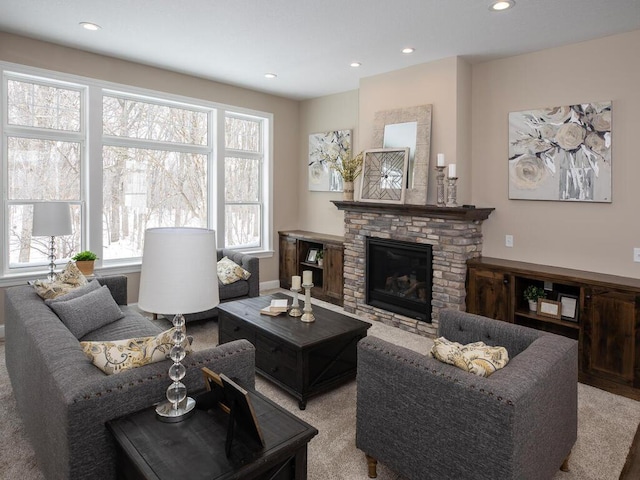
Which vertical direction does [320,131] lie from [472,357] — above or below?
above

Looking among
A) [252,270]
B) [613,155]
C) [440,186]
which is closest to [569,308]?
[613,155]

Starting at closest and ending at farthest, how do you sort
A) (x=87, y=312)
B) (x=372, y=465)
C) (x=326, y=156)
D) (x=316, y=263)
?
(x=372, y=465), (x=87, y=312), (x=316, y=263), (x=326, y=156)

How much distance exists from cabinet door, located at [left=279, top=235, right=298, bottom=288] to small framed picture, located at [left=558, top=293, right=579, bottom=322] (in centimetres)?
360

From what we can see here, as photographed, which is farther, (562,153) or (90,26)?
(562,153)

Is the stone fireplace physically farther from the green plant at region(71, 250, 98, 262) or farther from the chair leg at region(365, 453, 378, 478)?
the green plant at region(71, 250, 98, 262)

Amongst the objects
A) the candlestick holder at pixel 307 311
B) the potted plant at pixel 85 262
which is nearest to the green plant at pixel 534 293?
the candlestick holder at pixel 307 311

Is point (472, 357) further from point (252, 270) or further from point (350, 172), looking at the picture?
point (350, 172)

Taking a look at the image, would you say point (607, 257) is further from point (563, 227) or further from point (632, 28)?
point (632, 28)

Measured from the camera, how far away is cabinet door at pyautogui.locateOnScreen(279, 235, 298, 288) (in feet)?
20.8

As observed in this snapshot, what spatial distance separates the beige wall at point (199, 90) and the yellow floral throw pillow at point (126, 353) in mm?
3413

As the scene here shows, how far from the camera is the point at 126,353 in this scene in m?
1.91

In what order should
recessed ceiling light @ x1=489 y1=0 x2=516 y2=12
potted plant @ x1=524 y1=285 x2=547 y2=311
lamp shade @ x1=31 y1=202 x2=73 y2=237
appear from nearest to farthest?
1. recessed ceiling light @ x1=489 y1=0 x2=516 y2=12
2. lamp shade @ x1=31 y1=202 x2=73 y2=237
3. potted plant @ x1=524 y1=285 x2=547 y2=311

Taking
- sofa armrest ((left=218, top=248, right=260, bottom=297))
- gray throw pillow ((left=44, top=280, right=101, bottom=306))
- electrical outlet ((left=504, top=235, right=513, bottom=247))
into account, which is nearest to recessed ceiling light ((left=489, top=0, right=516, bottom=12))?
electrical outlet ((left=504, top=235, right=513, bottom=247))

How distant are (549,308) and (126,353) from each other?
11.2 ft
